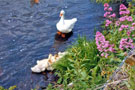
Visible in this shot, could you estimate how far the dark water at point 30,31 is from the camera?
5383 mm

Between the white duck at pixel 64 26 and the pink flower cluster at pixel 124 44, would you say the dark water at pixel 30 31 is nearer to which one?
the white duck at pixel 64 26

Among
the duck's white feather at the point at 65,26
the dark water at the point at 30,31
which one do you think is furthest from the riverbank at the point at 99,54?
the duck's white feather at the point at 65,26

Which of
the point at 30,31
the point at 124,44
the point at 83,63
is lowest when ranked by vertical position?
the point at 83,63

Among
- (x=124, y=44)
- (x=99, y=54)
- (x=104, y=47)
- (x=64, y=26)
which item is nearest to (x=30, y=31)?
(x=64, y=26)

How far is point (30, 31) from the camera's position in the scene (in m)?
6.94

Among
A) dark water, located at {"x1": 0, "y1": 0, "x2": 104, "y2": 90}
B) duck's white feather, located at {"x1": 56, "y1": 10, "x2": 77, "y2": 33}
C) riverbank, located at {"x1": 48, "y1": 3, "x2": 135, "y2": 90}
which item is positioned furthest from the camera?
duck's white feather, located at {"x1": 56, "y1": 10, "x2": 77, "y2": 33}

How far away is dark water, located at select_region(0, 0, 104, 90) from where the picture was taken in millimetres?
5383

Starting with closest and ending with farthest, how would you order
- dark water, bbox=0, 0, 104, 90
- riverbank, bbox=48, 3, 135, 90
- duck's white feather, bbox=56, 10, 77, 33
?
riverbank, bbox=48, 3, 135, 90
dark water, bbox=0, 0, 104, 90
duck's white feather, bbox=56, 10, 77, 33

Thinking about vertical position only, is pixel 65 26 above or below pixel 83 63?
above

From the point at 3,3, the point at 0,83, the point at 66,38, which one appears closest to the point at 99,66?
the point at 0,83

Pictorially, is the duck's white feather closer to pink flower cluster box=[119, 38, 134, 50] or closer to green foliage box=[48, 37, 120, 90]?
green foliage box=[48, 37, 120, 90]

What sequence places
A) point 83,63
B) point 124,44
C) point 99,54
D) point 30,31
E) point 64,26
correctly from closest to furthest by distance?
point 124,44, point 83,63, point 99,54, point 64,26, point 30,31

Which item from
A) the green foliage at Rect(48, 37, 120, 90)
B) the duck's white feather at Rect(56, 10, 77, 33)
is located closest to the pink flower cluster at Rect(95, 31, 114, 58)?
the green foliage at Rect(48, 37, 120, 90)

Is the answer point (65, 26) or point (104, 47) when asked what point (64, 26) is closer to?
point (65, 26)
